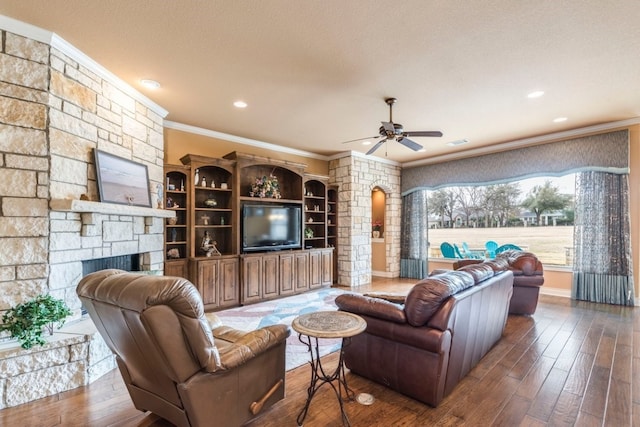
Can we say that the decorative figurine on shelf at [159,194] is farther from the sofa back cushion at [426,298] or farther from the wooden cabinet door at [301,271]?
the sofa back cushion at [426,298]

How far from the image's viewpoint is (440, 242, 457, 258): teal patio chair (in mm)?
6914

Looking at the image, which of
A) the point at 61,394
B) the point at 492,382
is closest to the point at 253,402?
the point at 61,394

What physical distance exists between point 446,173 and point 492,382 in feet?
17.1

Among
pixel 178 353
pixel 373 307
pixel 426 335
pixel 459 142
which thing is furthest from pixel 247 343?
pixel 459 142

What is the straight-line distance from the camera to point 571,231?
5664 mm

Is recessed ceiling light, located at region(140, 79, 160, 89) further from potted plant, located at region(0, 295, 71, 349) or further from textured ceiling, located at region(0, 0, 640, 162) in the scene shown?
potted plant, located at region(0, 295, 71, 349)

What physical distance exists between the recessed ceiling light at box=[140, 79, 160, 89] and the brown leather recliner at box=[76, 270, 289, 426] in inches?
95.7

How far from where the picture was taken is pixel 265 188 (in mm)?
5637

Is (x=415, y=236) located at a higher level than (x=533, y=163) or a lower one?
lower

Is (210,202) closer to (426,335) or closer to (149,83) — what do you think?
(149,83)

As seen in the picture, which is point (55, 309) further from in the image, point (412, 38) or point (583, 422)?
point (583, 422)

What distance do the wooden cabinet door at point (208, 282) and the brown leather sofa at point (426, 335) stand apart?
8.90ft

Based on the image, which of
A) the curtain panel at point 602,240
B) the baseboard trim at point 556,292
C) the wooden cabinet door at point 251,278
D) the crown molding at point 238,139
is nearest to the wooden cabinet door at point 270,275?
the wooden cabinet door at point 251,278

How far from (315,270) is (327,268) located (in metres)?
0.35
